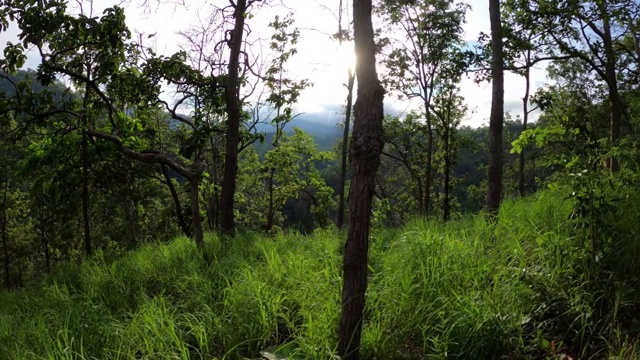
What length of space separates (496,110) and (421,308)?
5296 mm

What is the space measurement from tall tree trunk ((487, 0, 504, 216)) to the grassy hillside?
307cm

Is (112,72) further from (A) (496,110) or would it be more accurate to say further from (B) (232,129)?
(A) (496,110)

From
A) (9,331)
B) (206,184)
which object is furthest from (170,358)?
(206,184)

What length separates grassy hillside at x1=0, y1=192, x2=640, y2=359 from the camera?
2695 millimetres

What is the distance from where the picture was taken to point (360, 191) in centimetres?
274

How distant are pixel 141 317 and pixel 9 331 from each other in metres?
1.59

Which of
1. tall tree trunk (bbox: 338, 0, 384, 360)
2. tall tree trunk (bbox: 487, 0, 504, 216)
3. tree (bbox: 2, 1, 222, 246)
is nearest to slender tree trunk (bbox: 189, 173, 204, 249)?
tree (bbox: 2, 1, 222, 246)

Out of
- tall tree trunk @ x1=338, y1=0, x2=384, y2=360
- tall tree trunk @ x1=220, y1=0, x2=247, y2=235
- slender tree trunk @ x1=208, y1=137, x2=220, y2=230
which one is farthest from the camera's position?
slender tree trunk @ x1=208, y1=137, x2=220, y2=230

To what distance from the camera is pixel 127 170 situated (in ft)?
39.6

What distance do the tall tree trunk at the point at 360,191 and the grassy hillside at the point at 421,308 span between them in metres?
0.21

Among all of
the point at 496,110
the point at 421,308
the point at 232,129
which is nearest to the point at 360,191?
the point at 421,308

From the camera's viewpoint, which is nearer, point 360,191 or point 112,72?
point 360,191

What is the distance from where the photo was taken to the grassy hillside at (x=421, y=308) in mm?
2695

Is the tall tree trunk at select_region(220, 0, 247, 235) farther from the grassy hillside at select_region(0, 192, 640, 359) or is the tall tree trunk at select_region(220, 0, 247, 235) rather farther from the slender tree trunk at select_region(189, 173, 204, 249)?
the grassy hillside at select_region(0, 192, 640, 359)
